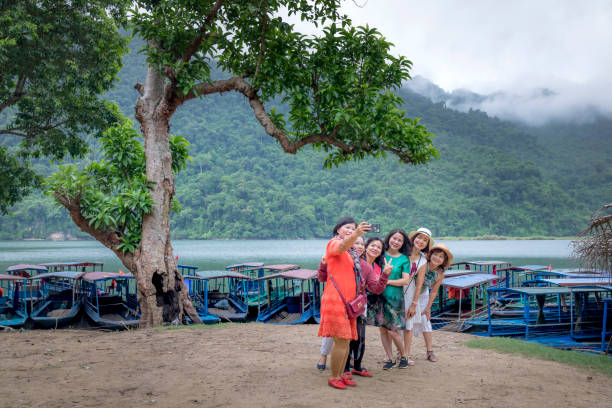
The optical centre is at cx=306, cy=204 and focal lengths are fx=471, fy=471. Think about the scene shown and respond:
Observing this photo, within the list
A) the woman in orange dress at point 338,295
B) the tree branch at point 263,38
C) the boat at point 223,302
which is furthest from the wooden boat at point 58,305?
the woman in orange dress at point 338,295

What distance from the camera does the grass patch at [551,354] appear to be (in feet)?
18.1

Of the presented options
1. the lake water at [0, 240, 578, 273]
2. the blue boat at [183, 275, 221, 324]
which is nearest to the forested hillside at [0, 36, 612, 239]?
the lake water at [0, 240, 578, 273]

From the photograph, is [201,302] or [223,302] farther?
[223,302]

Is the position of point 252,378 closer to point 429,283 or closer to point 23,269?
point 429,283

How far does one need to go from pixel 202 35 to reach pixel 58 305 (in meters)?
8.37

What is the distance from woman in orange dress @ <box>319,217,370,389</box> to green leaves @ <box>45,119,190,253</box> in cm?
502

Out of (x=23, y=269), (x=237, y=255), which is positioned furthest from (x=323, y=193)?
(x=23, y=269)

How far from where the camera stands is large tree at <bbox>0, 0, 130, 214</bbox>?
10.7 meters

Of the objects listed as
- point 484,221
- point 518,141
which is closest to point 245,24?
point 484,221

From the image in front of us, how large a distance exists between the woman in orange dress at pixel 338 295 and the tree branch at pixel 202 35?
221 inches

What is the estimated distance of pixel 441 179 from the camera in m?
76.1

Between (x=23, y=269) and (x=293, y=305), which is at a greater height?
(x=23, y=269)

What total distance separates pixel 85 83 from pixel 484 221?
215ft

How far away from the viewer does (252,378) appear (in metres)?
4.47
